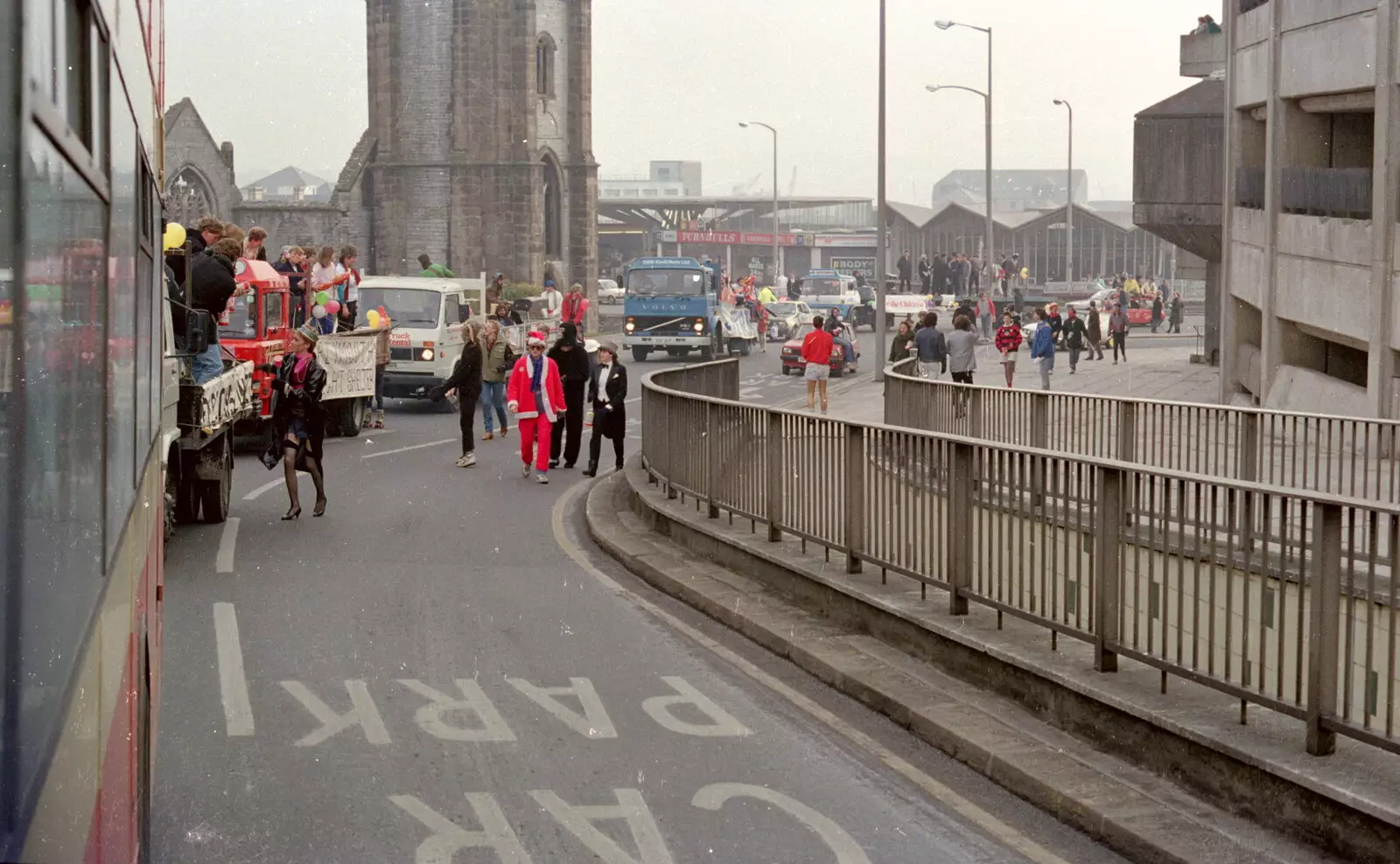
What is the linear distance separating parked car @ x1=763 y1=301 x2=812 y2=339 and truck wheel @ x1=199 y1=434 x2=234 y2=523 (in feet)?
153

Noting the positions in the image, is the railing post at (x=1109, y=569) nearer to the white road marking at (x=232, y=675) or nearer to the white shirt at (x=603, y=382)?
the white road marking at (x=232, y=675)

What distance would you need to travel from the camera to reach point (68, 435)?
2.62 meters

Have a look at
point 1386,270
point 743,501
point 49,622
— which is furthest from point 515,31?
point 49,622

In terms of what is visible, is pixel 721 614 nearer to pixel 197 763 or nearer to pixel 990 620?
pixel 990 620

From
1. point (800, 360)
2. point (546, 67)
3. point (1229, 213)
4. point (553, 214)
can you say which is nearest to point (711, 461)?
point (1229, 213)

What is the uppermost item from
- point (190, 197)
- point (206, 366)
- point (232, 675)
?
point (190, 197)

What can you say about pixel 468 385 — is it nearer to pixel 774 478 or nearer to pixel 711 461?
pixel 711 461

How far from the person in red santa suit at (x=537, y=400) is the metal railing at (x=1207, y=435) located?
17.3ft

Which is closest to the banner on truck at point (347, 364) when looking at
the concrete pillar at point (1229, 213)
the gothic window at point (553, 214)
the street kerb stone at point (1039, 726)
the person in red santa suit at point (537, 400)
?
the person in red santa suit at point (537, 400)

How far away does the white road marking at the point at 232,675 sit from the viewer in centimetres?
872

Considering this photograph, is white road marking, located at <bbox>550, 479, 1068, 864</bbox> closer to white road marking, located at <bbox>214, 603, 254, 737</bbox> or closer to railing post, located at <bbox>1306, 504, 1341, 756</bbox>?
railing post, located at <bbox>1306, 504, 1341, 756</bbox>

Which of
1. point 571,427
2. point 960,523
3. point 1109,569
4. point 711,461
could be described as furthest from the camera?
point 571,427

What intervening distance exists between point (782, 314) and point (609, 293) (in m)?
35.8

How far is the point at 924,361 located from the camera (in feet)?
108
